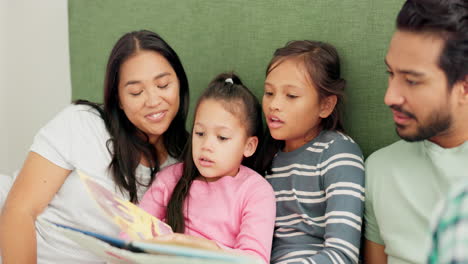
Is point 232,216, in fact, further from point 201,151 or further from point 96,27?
point 96,27

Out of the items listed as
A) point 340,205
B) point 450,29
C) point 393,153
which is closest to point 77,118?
point 340,205

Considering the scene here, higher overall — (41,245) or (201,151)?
(201,151)

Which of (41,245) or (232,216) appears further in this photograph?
(41,245)

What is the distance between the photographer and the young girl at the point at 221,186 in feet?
4.66

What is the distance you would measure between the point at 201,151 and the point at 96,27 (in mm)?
976

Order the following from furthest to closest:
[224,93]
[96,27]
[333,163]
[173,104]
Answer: [96,27]
[173,104]
[224,93]
[333,163]

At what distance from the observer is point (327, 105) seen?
1524mm

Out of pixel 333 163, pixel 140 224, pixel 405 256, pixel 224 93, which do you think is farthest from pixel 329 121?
pixel 140 224

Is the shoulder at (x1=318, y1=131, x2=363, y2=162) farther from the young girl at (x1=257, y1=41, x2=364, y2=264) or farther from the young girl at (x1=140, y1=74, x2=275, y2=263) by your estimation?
the young girl at (x1=140, y1=74, x2=275, y2=263)

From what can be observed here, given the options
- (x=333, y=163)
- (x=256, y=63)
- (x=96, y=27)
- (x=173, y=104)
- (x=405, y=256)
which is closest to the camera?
(x=405, y=256)

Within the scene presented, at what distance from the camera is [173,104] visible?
163 cm

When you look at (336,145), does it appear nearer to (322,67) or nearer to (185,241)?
(322,67)

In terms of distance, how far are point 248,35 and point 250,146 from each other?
1.40 feet

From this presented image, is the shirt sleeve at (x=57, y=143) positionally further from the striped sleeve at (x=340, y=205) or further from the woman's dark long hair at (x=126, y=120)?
the striped sleeve at (x=340, y=205)
